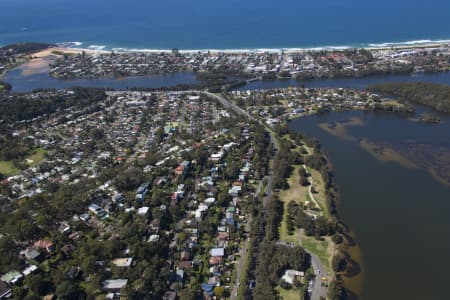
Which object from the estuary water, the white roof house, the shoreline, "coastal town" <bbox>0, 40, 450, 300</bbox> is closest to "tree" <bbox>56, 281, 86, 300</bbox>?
"coastal town" <bbox>0, 40, 450, 300</bbox>

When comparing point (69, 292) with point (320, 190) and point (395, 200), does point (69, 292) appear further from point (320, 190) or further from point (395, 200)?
point (395, 200)

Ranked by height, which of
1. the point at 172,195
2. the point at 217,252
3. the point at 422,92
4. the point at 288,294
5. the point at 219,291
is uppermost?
the point at 422,92

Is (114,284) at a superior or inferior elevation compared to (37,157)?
inferior

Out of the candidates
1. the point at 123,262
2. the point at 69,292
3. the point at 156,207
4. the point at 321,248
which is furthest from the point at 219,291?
the point at 156,207

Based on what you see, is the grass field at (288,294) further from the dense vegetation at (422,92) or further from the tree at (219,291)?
the dense vegetation at (422,92)

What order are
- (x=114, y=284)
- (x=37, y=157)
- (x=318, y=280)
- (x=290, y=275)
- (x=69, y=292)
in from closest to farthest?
(x=69, y=292) → (x=114, y=284) → (x=318, y=280) → (x=290, y=275) → (x=37, y=157)

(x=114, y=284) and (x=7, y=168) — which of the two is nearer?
(x=114, y=284)

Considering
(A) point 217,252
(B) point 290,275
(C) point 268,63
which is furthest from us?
(C) point 268,63

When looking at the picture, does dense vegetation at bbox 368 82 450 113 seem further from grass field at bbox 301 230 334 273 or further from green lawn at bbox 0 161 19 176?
green lawn at bbox 0 161 19 176
